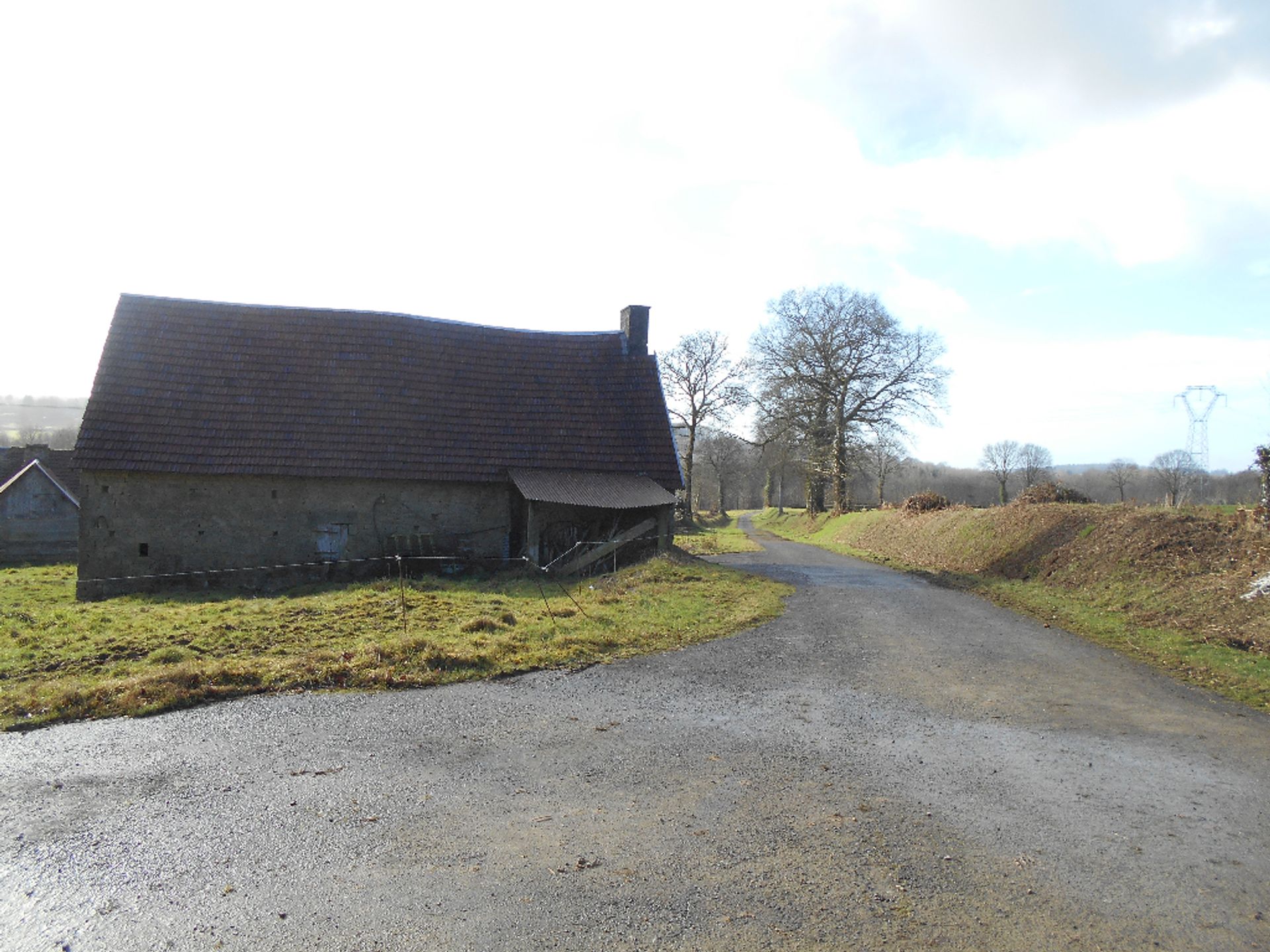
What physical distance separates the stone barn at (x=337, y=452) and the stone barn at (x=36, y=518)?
535 inches

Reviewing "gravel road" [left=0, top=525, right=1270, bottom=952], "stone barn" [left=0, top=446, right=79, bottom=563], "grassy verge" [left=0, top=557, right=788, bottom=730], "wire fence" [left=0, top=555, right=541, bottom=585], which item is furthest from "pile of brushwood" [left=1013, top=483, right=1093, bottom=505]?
"stone barn" [left=0, top=446, right=79, bottom=563]

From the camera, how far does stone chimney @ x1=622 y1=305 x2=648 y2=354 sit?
78.0 ft

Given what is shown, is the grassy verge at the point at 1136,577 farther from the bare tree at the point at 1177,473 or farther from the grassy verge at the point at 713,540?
the bare tree at the point at 1177,473

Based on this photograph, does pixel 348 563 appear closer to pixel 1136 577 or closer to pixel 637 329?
pixel 637 329

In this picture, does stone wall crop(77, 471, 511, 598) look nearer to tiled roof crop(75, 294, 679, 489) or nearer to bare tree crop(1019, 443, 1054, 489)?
tiled roof crop(75, 294, 679, 489)

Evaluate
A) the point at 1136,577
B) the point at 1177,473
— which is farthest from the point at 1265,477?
the point at 1177,473

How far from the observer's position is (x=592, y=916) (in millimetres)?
4215

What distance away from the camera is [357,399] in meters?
20.4

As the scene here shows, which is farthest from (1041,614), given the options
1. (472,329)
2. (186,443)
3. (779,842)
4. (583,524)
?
(186,443)

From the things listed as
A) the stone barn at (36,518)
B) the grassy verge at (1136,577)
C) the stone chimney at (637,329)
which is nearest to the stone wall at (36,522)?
the stone barn at (36,518)

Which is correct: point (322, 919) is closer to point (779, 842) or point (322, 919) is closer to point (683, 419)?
point (779, 842)

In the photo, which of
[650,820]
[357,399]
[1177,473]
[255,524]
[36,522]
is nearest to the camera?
[650,820]

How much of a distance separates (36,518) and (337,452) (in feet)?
63.1

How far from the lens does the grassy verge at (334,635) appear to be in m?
8.34
